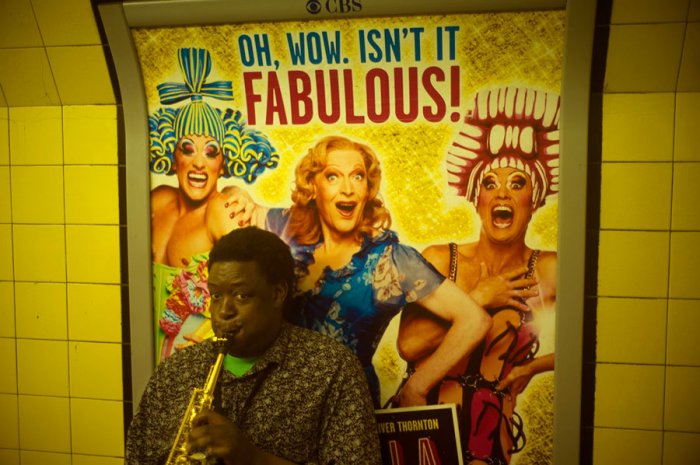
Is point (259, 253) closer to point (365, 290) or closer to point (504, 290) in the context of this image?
point (365, 290)

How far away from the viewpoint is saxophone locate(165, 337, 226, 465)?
6.31ft

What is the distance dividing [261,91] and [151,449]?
1.41 meters

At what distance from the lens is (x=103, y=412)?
8.76 feet

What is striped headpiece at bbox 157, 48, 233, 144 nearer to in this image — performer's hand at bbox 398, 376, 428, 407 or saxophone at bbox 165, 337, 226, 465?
saxophone at bbox 165, 337, 226, 465

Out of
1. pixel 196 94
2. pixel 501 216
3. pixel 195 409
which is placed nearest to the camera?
pixel 195 409

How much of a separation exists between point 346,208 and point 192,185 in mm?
661

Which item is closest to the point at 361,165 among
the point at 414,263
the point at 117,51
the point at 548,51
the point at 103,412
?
the point at 414,263

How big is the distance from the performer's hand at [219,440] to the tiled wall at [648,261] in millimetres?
1386

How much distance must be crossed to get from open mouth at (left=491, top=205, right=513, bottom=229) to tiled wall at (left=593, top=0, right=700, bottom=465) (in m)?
0.35

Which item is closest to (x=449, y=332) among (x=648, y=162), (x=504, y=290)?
(x=504, y=290)

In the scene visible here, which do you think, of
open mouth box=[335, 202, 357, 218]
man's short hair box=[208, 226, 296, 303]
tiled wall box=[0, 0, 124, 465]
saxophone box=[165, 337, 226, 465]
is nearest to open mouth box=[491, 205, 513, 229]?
open mouth box=[335, 202, 357, 218]

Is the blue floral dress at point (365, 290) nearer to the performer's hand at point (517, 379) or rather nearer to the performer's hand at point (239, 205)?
the performer's hand at point (239, 205)

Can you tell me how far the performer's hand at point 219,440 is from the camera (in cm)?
182

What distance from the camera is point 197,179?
2.53 meters
